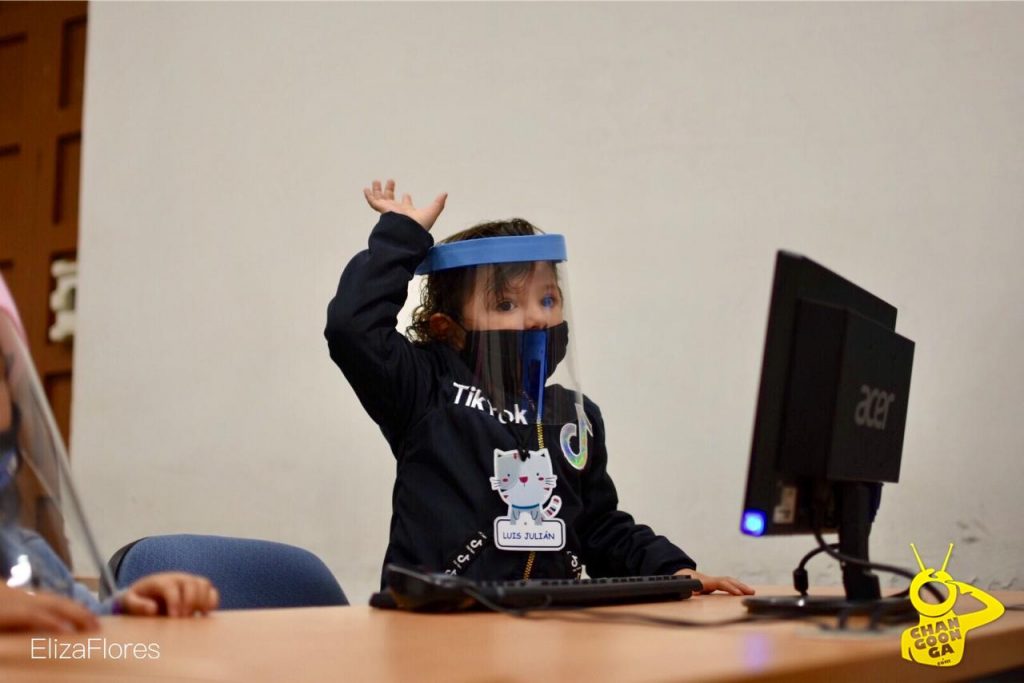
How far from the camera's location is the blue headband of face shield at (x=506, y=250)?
142 cm

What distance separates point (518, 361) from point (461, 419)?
11cm

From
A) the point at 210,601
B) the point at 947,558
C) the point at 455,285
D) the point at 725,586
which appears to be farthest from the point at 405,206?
the point at 947,558

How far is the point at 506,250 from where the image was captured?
4.68 ft

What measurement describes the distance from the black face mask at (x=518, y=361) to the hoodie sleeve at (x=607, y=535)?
18 centimetres

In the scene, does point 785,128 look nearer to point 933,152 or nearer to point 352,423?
point 933,152

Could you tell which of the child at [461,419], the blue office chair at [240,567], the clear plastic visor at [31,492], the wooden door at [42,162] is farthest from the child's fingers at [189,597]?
the wooden door at [42,162]

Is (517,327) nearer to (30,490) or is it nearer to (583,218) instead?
(30,490)

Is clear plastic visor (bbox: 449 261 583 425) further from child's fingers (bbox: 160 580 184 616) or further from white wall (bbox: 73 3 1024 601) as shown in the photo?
white wall (bbox: 73 3 1024 601)

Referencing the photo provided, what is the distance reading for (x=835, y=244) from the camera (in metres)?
2.36

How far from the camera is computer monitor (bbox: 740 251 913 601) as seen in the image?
98 cm

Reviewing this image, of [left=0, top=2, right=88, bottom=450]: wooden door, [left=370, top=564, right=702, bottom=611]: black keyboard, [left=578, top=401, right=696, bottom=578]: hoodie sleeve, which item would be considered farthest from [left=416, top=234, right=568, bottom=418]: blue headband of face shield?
[left=0, top=2, right=88, bottom=450]: wooden door

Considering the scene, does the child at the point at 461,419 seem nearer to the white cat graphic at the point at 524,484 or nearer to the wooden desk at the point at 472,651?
the white cat graphic at the point at 524,484

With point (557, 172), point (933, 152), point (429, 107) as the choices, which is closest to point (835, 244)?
point (933, 152)

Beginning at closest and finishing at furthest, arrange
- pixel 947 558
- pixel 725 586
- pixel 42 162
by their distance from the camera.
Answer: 1. pixel 725 586
2. pixel 947 558
3. pixel 42 162
